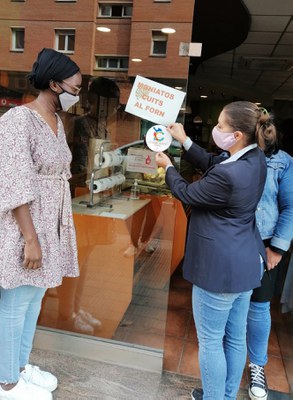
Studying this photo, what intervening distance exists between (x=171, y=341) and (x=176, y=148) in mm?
1414

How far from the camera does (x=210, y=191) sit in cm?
154

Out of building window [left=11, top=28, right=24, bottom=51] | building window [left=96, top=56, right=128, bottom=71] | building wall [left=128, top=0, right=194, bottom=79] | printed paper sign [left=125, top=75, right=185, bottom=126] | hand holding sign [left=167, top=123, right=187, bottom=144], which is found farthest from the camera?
building window [left=11, top=28, right=24, bottom=51]

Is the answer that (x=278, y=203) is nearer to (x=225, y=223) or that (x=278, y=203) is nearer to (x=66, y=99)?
(x=225, y=223)

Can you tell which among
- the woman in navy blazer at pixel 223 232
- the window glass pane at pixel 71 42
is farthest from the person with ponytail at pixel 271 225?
the window glass pane at pixel 71 42

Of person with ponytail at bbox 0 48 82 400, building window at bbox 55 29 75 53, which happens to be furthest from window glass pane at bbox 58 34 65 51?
person with ponytail at bbox 0 48 82 400

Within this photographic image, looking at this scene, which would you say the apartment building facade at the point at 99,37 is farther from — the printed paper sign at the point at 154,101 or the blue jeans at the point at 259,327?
the blue jeans at the point at 259,327

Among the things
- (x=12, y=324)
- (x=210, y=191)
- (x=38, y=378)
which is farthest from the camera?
(x=38, y=378)

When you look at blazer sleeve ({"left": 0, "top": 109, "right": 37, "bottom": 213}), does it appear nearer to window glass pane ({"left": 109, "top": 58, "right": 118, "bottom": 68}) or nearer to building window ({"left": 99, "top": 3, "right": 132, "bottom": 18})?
window glass pane ({"left": 109, "top": 58, "right": 118, "bottom": 68})

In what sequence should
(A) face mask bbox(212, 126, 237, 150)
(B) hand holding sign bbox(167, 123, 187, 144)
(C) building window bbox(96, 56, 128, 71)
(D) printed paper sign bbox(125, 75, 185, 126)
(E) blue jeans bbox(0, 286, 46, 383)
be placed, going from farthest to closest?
(C) building window bbox(96, 56, 128, 71), (D) printed paper sign bbox(125, 75, 185, 126), (B) hand holding sign bbox(167, 123, 187, 144), (E) blue jeans bbox(0, 286, 46, 383), (A) face mask bbox(212, 126, 237, 150)

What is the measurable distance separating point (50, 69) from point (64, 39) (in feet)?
2.73

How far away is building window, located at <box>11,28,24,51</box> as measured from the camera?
243cm

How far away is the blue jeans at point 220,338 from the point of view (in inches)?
66.0

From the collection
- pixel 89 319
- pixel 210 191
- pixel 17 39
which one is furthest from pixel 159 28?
pixel 89 319

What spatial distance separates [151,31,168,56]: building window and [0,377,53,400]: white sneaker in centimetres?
190
